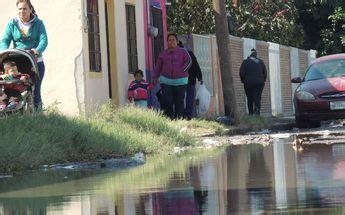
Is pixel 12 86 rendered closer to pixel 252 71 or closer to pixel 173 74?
pixel 173 74

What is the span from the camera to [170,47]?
21703mm

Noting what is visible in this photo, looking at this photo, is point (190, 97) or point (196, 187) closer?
point (196, 187)

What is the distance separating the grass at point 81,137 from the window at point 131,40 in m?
5.73

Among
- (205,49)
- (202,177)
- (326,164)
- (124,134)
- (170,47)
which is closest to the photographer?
(202,177)

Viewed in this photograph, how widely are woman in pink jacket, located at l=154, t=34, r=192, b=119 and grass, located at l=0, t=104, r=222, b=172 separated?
4.03 m

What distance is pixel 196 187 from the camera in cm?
951

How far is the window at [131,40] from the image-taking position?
23109 millimetres

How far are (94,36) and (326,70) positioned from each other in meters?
5.67

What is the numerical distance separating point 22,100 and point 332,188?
23.8 feet

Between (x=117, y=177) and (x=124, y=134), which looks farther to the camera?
(x=124, y=134)

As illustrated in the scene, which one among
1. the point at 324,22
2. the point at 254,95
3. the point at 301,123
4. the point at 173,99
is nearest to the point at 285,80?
the point at 324,22

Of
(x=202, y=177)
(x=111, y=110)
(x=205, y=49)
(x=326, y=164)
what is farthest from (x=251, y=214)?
(x=205, y=49)

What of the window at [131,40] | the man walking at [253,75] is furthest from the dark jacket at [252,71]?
the window at [131,40]

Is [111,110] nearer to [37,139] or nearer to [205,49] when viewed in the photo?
[37,139]
